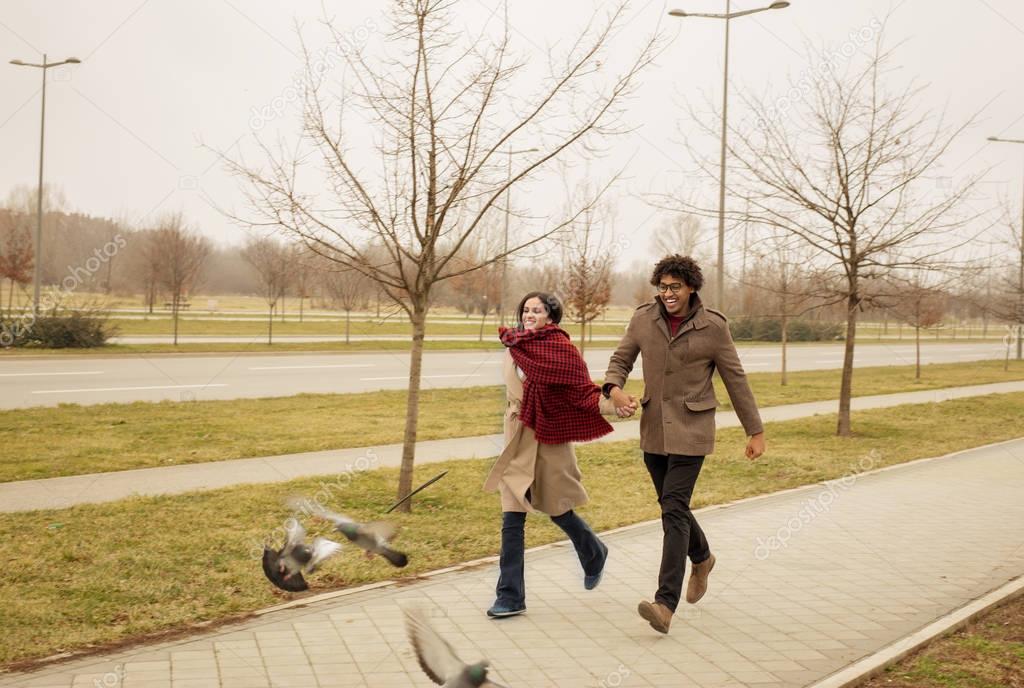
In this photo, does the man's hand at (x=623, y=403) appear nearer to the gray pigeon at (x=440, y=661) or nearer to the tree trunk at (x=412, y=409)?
the gray pigeon at (x=440, y=661)

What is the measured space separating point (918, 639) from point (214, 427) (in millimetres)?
9269

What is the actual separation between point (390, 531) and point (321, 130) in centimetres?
370

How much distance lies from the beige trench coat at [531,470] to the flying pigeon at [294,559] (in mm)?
952

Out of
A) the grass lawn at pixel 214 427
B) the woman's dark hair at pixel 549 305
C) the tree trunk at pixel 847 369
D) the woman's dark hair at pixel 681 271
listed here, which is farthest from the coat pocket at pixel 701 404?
the tree trunk at pixel 847 369

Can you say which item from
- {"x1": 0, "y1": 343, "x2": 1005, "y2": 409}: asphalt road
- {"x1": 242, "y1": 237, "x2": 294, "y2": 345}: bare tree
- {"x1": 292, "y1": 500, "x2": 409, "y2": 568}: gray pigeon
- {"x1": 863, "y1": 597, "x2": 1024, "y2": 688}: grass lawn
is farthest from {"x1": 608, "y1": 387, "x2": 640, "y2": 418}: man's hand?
{"x1": 242, "y1": 237, "x2": 294, "y2": 345}: bare tree

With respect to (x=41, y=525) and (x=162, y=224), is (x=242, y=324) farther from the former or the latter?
(x=41, y=525)

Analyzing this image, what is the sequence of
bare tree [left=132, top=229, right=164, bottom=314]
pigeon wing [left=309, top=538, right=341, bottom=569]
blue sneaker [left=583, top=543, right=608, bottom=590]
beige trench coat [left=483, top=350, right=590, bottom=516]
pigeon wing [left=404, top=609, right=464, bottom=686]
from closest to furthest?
pigeon wing [left=404, top=609, right=464, bottom=686] → pigeon wing [left=309, top=538, right=341, bottom=569] → beige trench coat [left=483, top=350, right=590, bottom=516] → blue sneaker [left=583, top=543, right=608, bottom=590] → bare tree [left=132, top=229, right=164, bottom=314]

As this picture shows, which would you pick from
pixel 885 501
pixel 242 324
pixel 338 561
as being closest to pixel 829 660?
pixel 338 561

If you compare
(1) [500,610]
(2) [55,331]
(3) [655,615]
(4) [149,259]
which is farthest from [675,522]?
(4) [149,259]

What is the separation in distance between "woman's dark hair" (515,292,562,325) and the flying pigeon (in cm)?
155

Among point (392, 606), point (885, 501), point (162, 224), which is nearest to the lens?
point (392, 606)

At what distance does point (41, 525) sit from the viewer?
6.54 m

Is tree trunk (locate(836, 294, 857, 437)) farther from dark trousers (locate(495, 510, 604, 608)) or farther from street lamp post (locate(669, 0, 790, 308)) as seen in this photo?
dark trousers (locate(495, 510, 604, 608))

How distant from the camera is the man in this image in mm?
4738
